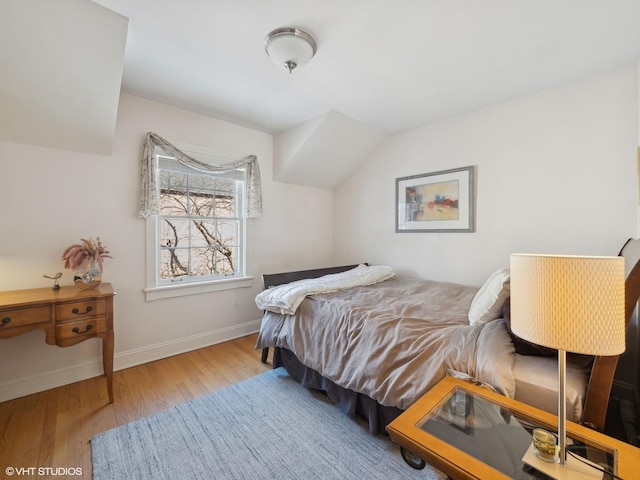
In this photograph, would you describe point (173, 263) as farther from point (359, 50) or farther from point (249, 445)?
point (359, 50)

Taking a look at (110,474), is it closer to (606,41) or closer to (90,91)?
(90,91)

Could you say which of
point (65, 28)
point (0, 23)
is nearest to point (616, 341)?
point (65, 28)

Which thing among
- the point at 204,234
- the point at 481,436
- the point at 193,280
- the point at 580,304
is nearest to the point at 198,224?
the point at 204,234

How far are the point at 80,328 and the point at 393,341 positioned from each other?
6.72 ft

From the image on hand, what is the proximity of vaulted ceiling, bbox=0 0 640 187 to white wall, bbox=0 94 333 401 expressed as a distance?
0.94 ft

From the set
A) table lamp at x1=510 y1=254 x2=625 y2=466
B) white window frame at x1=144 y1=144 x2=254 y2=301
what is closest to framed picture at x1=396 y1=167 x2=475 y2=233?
white window frame at x1=144 y1=144 x2=254 y2=301

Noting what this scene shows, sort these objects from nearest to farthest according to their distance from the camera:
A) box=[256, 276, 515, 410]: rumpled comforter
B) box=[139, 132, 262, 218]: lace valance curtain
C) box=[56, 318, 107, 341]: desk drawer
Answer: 1. box=[256, 276, 515, 410]: rumpled comforter
2. box=[56, 318, 107, 341]: desk drawer
3. box=[139, 132, 262, 218]: lace valance curtain

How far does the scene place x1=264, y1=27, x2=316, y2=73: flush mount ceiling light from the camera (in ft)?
5.45

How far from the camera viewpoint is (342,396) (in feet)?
6.15

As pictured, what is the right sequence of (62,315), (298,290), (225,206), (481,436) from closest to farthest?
(481,436), (62,315), (298,290), (225,206)

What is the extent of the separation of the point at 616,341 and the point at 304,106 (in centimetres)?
271

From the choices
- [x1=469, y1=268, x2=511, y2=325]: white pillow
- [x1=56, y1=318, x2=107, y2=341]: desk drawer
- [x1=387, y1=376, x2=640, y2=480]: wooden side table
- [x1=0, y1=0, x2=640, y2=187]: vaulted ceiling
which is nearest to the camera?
[x1=387, y1=376, x2=640, y2=480]: wooden side table

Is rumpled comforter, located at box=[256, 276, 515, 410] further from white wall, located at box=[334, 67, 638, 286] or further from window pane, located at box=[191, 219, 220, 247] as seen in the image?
→ window pane, located at box=[191, 219, 220, 247]

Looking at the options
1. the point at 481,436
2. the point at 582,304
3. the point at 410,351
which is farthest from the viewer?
the point at 410,351
